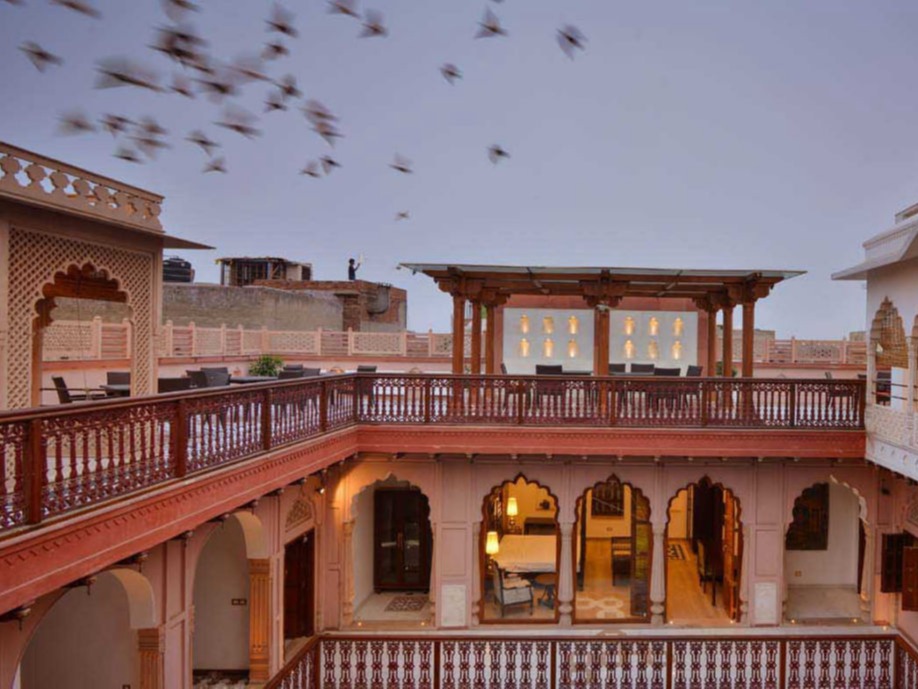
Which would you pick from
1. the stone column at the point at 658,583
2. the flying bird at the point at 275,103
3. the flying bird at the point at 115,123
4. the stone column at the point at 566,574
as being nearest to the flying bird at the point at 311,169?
the flying bird at the point at 275,103

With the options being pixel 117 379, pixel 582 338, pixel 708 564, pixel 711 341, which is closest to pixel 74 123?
pixel 117 379

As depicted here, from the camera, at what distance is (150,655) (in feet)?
20.3

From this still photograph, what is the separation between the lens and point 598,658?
27.2ft

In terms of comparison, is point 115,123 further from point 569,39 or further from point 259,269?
point 259,269

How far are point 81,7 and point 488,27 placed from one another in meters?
1.65

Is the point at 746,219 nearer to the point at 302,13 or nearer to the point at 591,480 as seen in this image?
the point at 591,480

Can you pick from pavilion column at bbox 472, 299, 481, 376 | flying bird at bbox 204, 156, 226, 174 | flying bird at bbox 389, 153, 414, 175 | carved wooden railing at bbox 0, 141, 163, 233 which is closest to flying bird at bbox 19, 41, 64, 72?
flying bird at bbox 204, 156, 226, 174

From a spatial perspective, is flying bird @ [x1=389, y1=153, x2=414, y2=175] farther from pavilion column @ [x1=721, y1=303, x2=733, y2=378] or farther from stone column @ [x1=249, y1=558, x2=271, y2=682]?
pavilion column @ [x1=721, y1=303, x2=733, y2=378]

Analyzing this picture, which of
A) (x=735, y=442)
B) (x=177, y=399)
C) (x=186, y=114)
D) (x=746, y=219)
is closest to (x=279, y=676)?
(x=177, y=399)

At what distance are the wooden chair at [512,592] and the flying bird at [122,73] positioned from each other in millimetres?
9540

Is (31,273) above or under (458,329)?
above

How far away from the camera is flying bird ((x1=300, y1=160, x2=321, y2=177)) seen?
3.65m

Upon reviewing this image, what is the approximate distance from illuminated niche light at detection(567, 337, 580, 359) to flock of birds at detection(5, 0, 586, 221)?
14.1 m

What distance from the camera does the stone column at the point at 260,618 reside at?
8172mm
